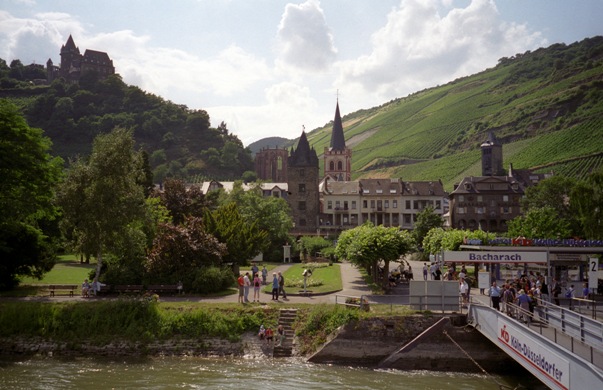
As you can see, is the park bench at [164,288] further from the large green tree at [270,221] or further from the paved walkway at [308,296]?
the large green tree at [270,221]

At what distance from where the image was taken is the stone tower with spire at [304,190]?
101m

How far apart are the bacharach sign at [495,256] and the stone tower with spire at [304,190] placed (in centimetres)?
7047

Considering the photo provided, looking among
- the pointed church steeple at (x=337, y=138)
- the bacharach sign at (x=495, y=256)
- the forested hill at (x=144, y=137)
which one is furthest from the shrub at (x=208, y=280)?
the forested hill at (x=144, y=137)

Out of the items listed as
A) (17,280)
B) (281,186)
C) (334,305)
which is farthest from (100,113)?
(334,305)

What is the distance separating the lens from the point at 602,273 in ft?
140

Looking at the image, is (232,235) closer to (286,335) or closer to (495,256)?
(286,335)

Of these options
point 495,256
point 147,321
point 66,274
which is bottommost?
point 147,321

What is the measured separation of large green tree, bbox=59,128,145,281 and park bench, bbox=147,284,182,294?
3386mm

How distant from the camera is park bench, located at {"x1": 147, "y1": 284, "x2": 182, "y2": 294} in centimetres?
3546

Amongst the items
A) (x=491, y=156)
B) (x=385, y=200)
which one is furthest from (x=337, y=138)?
(x=385, y=200)

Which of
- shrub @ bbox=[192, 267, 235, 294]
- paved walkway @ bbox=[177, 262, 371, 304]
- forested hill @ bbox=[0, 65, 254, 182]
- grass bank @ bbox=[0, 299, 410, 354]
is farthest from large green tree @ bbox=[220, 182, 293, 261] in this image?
forested hill @ bbox=[0, 65, 254, 182]

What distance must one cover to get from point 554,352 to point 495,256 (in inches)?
521

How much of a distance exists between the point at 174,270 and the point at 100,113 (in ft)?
572

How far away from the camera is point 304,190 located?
101375 millimetres
